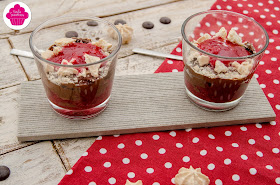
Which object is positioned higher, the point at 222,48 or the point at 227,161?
the point at 222,48

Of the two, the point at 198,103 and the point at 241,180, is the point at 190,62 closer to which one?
the point at 198,103

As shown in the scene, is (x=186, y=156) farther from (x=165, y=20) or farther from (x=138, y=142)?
(x=165, y=20)

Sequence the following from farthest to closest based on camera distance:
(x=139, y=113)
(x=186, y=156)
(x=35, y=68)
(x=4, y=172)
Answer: (x=35, y=68) → (x=139, y=113) → (x=186, y=156) → (x=4, y=172)

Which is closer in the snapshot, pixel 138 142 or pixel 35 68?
pixel 138 142

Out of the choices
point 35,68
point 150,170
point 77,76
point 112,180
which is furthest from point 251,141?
point 35,68

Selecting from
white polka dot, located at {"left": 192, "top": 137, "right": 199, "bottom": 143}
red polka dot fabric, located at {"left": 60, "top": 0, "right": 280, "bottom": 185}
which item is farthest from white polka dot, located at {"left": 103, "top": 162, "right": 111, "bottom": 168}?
white polka dot, located at {"left": 192, "top": 137, "right": 199, "bottom": 143}

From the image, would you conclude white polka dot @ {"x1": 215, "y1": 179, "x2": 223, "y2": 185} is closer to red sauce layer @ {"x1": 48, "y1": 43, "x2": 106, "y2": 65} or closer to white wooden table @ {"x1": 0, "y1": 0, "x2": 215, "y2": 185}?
white wooden table @ {"x1": 0, "y1": 0, "x2": 215, "y2": 185}

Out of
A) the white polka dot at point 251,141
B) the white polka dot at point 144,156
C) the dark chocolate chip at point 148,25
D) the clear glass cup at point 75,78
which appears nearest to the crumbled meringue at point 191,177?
the white polka dot at point 144,156

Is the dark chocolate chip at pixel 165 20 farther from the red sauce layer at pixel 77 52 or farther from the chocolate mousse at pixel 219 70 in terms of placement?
the red sauce layer at pixel 77 52
